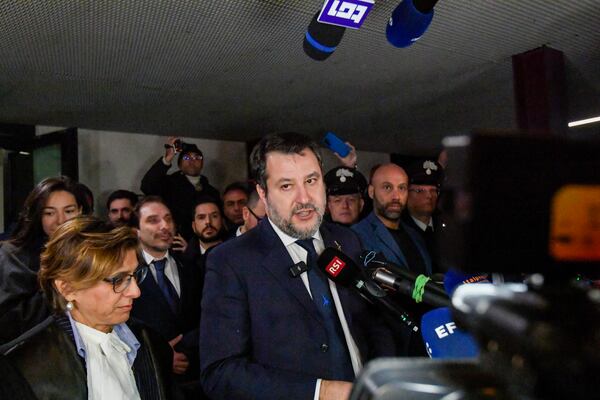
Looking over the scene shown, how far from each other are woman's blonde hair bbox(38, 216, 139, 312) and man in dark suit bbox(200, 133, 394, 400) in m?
0.33

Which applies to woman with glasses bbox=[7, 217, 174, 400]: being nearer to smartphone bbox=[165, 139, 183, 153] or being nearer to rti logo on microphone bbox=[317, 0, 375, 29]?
rti logo on microphone bbox=[317, 0, 375, 29]

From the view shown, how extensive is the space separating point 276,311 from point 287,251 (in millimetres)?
175

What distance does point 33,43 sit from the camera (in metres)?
2.87

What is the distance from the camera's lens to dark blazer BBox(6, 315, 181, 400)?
1345 millimetres

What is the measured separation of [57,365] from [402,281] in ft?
3.02

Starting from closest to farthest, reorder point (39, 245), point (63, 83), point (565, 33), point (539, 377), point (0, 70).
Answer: point (539, 377), point (39, 245), point (565, 33), point (0, 70), point (63, 83)

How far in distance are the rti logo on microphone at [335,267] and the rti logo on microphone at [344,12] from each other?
129cm

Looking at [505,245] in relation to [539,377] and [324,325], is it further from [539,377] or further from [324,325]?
[324,325]

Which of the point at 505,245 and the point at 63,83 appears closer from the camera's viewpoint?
the point at 505,245

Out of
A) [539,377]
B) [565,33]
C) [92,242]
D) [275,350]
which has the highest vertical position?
[565,33]

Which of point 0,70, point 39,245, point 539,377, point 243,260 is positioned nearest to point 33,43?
point 0,70

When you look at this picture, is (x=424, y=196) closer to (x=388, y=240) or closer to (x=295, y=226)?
(x=388, y=240)

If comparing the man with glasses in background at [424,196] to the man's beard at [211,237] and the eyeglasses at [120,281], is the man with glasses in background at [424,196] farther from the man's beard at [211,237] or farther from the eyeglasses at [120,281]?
the eyeglasses at [120,281]

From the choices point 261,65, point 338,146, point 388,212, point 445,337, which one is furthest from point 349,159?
point 445,337
